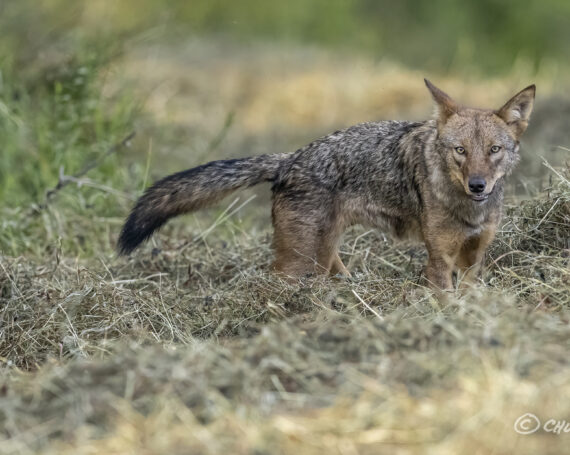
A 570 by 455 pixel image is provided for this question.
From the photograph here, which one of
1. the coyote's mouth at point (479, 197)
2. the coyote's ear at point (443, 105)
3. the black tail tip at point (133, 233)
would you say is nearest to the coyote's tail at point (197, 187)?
the black tail tip at point (133, 233)

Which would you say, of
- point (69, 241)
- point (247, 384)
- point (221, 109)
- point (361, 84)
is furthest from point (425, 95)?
point (247, 384)

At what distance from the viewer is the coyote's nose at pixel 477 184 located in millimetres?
5125

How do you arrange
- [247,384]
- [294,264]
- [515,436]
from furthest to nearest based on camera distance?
1. [294,264]
2. [247,384]
3. [515,436]

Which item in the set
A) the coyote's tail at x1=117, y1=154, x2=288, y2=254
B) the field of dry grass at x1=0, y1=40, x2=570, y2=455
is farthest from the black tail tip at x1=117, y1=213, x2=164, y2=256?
the field of dry grass at x1=0, y1=40, x2=570, y2=455

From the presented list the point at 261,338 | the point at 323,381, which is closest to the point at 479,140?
the point at 261,338

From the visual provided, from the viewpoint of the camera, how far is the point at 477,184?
5125 mm

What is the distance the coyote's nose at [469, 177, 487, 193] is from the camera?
512 centimetres

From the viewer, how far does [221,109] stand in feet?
42.9

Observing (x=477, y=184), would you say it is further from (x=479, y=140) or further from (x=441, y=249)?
(x=441, y=249)

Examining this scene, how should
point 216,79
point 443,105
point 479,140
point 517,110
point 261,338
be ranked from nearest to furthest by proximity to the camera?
point 261,338 → point 479,140 → point 517,110 → point 443,105 → point 216,79

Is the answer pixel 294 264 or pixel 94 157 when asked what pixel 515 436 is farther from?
pixel 94 157

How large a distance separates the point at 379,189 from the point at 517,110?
101 cm

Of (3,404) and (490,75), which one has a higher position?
(3,404)

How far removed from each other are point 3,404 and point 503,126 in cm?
328
